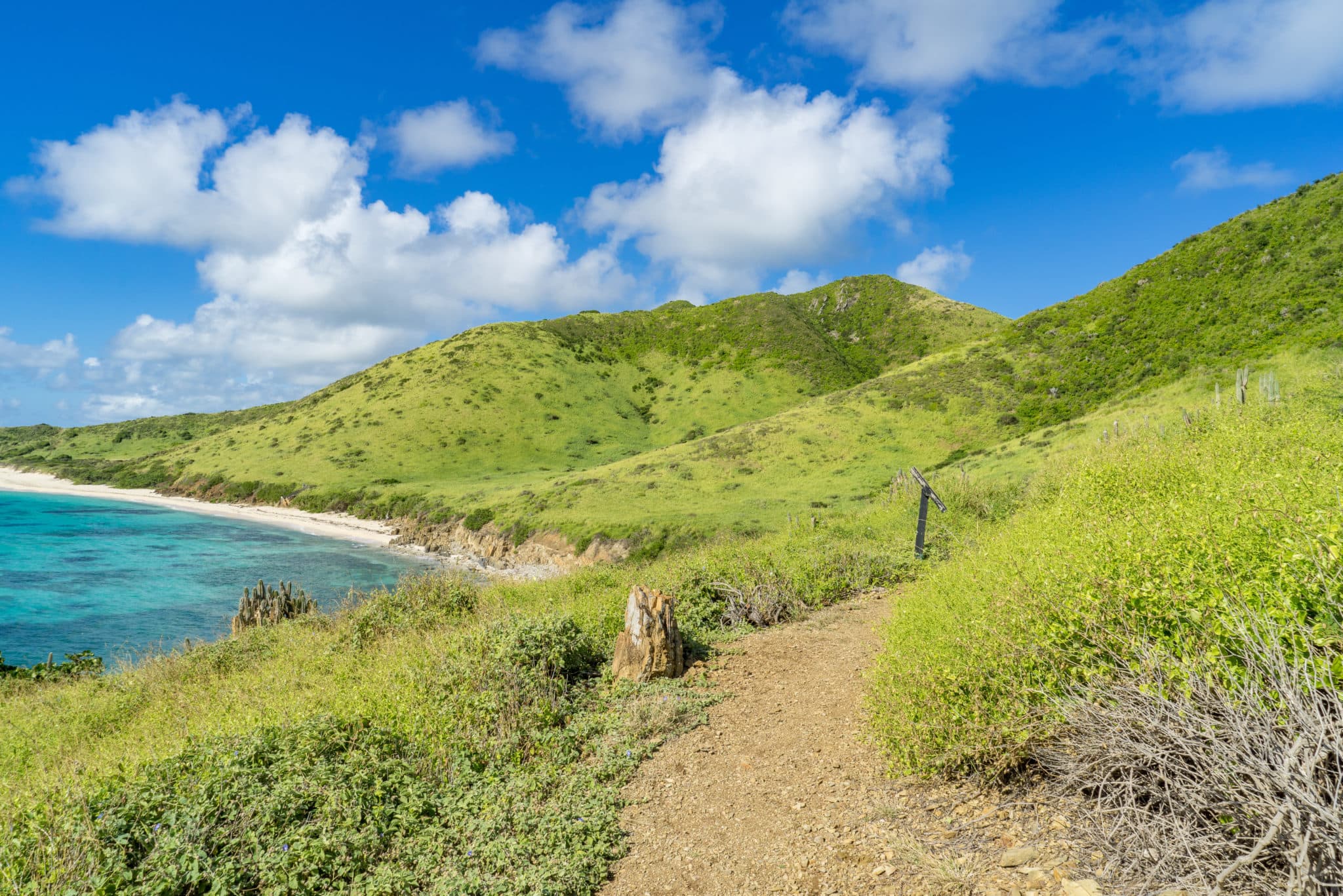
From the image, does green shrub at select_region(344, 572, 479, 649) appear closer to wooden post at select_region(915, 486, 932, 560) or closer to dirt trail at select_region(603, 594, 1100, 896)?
dirt trail at select_region(603, 594, 1100, 896)

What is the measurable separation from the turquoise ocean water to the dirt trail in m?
15.8

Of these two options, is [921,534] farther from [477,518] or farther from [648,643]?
[477,518]

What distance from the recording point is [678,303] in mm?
128125

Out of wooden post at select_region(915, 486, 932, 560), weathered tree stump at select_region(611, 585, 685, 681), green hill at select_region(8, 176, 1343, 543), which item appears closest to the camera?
weathered tree stump at select_region(611, 585, 685, 681)

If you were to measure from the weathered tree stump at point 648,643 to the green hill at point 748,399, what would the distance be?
28.1m

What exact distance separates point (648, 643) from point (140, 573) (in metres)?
41.7

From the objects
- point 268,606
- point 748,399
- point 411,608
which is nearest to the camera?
point 411,608

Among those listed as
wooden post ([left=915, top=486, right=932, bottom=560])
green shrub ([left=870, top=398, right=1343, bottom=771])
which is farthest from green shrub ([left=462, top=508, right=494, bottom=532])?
green shrub ([left=870, top=398, right=1343, bottom=771])

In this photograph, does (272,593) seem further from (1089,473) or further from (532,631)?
(1089,473)

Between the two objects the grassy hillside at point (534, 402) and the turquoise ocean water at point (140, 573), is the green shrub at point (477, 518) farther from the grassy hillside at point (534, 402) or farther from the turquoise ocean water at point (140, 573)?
the turquoise ocean water at point (140, 573)

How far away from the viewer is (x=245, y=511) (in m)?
65.6

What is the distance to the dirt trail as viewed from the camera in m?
4.96

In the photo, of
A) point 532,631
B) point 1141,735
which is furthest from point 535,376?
point 1141,735

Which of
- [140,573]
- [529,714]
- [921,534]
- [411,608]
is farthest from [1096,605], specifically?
[140,573]
